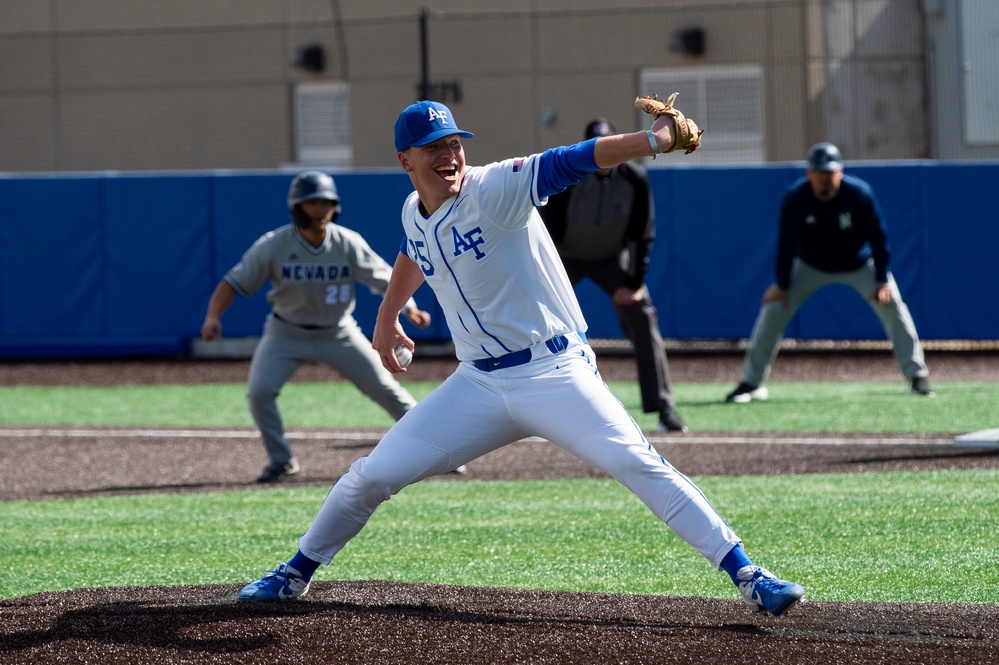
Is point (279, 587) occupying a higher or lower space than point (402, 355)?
lower

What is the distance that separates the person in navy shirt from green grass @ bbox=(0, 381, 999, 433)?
0.60 meters

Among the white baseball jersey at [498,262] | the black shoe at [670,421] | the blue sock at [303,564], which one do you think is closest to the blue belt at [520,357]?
the white baseball jersey at [498,262]

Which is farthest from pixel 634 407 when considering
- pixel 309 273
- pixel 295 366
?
pixel 309 273

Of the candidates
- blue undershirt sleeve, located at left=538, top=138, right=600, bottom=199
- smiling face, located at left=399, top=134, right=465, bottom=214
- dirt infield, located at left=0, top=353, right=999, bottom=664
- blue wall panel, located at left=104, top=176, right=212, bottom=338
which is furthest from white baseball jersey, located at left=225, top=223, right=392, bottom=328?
blue wall panel, located at left=104, top=176, right=212, bottom=338

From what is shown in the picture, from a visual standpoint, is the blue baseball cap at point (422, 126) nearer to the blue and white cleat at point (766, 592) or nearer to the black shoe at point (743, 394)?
the blue and white cleat at point (766, 592)

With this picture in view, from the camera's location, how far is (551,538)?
689 centimetres

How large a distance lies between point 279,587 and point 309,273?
154 inches

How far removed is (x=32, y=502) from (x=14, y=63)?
13.2 m

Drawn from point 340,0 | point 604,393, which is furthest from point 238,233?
point 604,393

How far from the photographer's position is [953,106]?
728 inches

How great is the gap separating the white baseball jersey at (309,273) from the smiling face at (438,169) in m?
4.00

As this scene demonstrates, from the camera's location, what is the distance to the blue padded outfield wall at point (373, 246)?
1616cm

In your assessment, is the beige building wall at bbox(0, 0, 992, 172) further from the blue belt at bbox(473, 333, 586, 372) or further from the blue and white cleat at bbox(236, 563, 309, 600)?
the blue and white cleat at bbox(236, 563, 309, 600)

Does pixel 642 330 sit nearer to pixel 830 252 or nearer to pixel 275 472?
pixel 830 252
